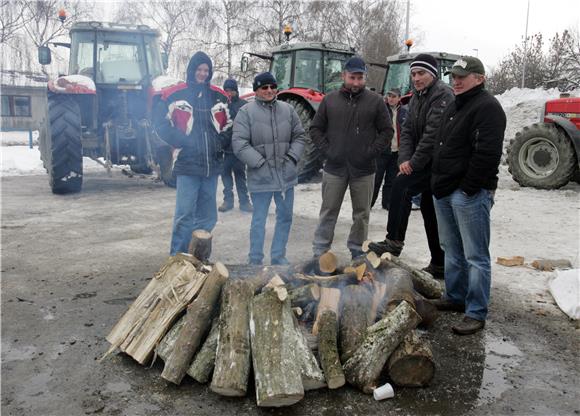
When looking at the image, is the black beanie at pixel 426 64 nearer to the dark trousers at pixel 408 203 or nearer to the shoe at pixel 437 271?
the dark trousers at pixel 408 203

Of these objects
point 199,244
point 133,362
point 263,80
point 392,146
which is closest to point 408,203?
point 263,80

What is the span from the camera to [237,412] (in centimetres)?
273

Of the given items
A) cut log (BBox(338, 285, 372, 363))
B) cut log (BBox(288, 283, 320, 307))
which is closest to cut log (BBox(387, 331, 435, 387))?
cut log (BBox(338, 285, 372, 363))

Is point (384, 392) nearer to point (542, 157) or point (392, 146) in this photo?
Result: point (392, 146)

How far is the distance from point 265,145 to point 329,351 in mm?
2331

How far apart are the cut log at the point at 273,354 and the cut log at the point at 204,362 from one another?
28 cm

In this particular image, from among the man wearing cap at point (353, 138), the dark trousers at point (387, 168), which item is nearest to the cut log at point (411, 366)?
the man wearing cap at point (353, 138)

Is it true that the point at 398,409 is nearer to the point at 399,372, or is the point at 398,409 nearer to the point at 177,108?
the point at 399,372

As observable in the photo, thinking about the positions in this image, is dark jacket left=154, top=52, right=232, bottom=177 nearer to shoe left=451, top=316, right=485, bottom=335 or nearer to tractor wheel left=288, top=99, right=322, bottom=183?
shoe left=451, top=316, right=485, bottom=335

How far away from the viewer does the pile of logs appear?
2908 millimetres

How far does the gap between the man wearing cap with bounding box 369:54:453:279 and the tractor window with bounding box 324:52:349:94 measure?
253 inches

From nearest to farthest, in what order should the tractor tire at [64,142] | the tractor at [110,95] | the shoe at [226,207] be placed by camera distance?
1. the shoe at [226,207]
2. the tractor tire at [64,142]
3. the tractor at [110,95]

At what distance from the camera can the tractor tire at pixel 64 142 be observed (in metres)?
8.51

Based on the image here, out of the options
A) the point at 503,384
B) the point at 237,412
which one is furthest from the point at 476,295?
the point at 237,412
